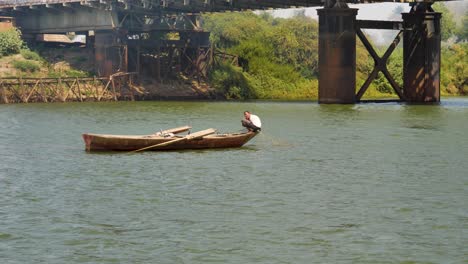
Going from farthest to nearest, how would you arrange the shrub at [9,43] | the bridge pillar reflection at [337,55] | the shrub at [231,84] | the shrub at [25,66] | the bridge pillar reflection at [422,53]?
the shrub at [9,43], the shrub at [231,84], the shrub at [25,66], the bridge pillar reflection at [422,53], the bridge pillar reflection at [337,55]

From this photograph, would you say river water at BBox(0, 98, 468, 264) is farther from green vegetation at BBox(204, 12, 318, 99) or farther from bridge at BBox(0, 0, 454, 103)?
green vegetation at BBox(204, 12, 318, 99)

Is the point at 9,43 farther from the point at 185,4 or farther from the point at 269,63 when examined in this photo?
the point at 269,63

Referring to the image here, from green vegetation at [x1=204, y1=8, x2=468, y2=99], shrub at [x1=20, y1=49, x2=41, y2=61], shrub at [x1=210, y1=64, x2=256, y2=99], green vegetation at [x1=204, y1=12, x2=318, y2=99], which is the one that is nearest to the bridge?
shrub at [x1=210, y1=64, x2=256, y2=99]

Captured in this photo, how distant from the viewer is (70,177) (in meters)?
34.2

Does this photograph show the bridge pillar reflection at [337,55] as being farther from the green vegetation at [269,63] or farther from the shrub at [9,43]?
the shrub at [9,43]

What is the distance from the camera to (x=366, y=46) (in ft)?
275

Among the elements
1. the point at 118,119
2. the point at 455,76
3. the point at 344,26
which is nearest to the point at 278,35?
the point at 455,76

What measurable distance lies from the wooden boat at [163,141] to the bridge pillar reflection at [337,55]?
36010 millimetres

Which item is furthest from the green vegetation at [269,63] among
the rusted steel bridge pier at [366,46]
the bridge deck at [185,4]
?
the rusted steel bridge pier at [366,46]

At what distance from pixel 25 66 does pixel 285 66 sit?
94.6 ft

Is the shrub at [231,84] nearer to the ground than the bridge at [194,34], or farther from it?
nearer to the ground

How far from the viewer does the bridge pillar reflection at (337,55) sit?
3098 inches

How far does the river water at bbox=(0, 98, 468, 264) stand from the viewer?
72.8ft

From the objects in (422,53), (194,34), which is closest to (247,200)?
(422,53)
